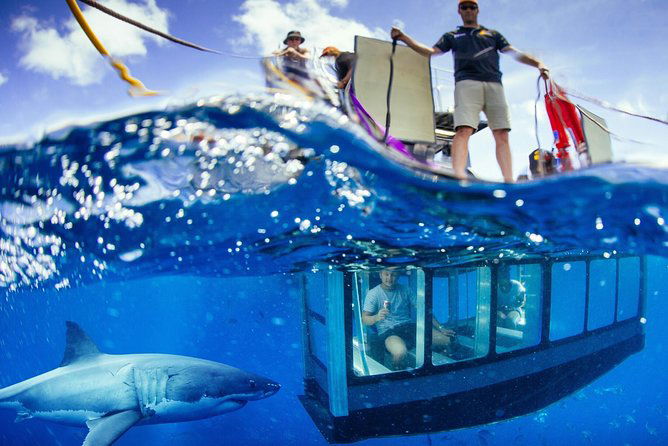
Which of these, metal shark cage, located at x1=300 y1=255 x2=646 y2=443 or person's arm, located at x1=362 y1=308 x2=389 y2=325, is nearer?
metal shark cage, located at x1=300 y1=255 x2=646 y2=443

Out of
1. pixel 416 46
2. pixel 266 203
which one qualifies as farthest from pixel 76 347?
pixel 416 46

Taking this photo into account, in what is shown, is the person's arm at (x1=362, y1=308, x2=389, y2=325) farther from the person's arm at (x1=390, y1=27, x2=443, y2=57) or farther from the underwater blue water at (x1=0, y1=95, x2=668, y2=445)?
the person's arm at (x1=390, y1=27, x2=443, y2=57)

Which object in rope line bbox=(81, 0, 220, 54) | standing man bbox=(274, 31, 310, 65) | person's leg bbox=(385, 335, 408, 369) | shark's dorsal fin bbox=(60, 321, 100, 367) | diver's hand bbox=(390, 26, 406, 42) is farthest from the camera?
shark's dorsal fin bbox=(60, 321, 100, 367)

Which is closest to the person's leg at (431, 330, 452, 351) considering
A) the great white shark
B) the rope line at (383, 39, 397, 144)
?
the great white shark

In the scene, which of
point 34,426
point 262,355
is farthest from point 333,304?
point 34,426

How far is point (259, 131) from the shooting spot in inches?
151

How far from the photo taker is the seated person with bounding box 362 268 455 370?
7656 mm

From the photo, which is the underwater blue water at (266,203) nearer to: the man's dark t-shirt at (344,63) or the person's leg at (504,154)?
the person's leg at (504,154)

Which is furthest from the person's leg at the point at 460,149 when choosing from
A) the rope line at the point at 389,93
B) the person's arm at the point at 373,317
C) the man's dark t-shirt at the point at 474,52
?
the person's arm at the point at 373,317

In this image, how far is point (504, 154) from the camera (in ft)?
14.4

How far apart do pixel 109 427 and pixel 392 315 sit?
5.83 meters

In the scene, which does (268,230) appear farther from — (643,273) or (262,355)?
(262,355)

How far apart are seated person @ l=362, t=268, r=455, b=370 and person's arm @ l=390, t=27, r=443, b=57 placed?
4.76m

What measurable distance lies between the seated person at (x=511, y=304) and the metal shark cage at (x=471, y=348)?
0.14 feet
